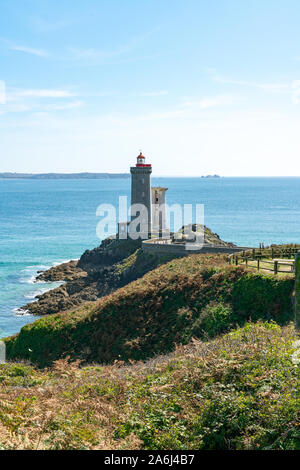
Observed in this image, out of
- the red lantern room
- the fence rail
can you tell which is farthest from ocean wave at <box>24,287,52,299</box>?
the fence rail

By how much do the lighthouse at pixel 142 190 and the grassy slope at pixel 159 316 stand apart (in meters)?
28.2

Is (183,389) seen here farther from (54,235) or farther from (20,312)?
(54,235)

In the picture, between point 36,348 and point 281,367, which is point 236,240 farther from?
point 281,367

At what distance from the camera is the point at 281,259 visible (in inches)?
976

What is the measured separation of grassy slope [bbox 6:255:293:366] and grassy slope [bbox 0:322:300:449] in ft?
23.3

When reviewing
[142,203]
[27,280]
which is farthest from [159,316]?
[27,280]

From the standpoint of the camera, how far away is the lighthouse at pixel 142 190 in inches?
2073

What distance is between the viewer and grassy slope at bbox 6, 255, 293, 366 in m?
19.7

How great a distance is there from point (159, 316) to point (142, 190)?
108 ft

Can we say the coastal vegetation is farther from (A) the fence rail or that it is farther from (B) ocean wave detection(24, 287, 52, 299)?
(B) ocean wave detection(24, 287, 52, 299)

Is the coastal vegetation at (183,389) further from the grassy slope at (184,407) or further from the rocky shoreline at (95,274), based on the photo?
the rocky shoreline at (95,274)

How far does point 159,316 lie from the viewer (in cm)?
2191

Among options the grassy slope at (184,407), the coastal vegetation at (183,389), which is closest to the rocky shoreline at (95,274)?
the coastal vegetation at (183,389)

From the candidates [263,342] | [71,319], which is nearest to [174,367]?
[263,342]
